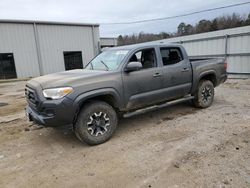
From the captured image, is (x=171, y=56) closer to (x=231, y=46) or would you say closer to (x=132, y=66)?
(x=132, y=66)

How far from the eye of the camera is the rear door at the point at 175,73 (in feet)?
17.2

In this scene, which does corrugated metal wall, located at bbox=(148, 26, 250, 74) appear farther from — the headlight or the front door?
the headlight

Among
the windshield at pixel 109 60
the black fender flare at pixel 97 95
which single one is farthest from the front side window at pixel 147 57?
the black fender flare at pixel 97 95

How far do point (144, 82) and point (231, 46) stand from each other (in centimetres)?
997

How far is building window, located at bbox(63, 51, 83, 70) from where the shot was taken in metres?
22.2

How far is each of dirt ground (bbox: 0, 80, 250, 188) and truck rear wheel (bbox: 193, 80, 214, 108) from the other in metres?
0.56

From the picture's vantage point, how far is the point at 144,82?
189 inches

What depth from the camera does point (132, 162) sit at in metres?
3.50

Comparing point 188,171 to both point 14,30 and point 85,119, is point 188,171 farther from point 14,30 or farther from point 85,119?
point 14,30

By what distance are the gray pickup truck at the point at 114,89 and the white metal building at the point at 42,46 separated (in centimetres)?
1643

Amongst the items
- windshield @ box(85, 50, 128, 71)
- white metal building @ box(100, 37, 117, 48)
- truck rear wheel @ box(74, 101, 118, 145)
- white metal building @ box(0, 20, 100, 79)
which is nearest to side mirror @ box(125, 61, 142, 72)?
windshield @ box(85, 50, 128, 71)

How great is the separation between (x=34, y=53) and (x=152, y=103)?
17.9 metres

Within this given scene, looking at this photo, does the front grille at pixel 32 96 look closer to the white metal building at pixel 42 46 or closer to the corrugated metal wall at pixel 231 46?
the corrugated metal wall at pixel 231 46

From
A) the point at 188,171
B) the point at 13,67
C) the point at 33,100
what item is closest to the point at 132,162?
the point at 188,171
